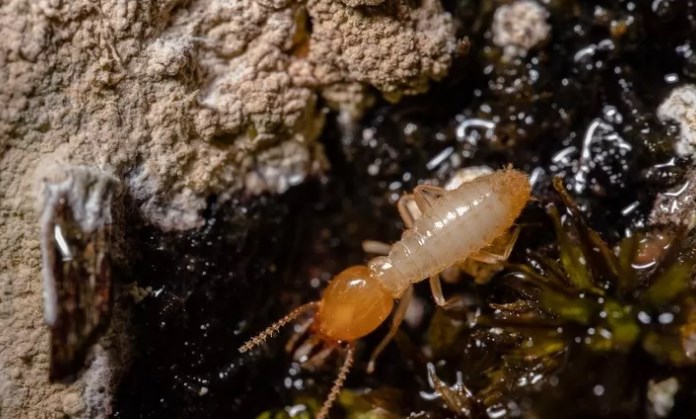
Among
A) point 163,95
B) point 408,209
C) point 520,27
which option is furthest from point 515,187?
point 163,95

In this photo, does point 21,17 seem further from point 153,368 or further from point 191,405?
point 191,405

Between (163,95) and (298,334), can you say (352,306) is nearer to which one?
(298,334)

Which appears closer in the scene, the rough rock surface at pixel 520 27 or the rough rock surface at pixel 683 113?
the rough rock surface at pixel 683 113

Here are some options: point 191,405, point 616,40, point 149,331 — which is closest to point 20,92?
point 149,331

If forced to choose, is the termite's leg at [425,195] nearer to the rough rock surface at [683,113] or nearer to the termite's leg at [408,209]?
the termite's leg at [408,209]

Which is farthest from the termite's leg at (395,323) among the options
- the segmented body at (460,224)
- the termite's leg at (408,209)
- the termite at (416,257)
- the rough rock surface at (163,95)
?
the rough rock surface at (163,95)
